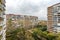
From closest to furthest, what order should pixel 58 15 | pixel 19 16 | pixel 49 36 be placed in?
pixel 49 36 < pixel 58 15 < pixel 19 16

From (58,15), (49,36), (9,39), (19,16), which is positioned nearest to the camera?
(9,39)

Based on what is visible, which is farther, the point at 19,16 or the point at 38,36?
the point at 19,16

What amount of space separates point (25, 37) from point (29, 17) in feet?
104

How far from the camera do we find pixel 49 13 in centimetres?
2694

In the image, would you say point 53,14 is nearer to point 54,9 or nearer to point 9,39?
point 54,9

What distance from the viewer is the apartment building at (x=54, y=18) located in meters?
26.0

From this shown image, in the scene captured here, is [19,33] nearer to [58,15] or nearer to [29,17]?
[58,15]

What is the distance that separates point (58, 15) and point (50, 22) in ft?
5.25

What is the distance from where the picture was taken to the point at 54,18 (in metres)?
26.5

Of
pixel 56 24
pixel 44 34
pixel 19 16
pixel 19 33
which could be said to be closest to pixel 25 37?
pixel 19 33

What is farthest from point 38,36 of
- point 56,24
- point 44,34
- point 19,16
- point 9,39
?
point 19,16

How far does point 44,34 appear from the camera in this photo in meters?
21.1

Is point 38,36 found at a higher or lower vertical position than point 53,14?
lower

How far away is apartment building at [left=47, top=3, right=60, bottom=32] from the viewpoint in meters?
26.0
